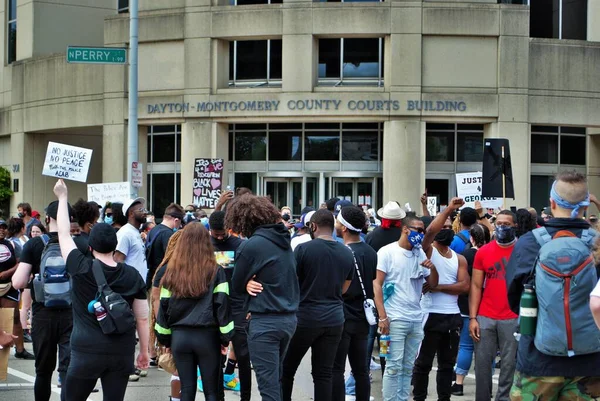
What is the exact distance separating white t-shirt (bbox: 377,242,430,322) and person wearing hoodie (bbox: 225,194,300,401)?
1.50 m

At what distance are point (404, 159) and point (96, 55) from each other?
43.2 ft

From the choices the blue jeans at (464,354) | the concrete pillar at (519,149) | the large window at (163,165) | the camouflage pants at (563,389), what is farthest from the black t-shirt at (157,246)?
the large window at (163,165)

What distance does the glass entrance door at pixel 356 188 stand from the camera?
31766 mm

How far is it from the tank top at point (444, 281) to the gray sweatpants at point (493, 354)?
1.25ft

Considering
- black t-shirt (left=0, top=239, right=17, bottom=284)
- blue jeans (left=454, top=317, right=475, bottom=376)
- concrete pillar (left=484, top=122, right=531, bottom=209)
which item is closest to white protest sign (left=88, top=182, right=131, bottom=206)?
black t-shirt (left=0, top=239, right=17, bottom=284)

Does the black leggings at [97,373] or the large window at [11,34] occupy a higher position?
the large window at [11,34]

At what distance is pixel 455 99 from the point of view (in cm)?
2992

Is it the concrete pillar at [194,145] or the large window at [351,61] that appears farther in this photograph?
the large window at [351,61]

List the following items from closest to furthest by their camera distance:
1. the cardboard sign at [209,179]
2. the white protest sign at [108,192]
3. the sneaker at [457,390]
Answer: the sneaker at [457,390], the white protest sign at [108,192], the cardboard sign at [209,179]

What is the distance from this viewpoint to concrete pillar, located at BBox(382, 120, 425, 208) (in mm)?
29891

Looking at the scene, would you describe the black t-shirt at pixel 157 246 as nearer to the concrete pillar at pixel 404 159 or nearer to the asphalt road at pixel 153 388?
the asphalt road at pixel 153 388

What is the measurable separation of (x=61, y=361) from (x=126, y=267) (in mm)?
1807

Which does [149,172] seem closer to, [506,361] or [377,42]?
[377,42]

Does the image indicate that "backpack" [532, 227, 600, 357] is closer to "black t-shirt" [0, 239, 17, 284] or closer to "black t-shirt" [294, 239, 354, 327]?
"black t-shirt" [294, 239, 354, 327]
